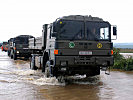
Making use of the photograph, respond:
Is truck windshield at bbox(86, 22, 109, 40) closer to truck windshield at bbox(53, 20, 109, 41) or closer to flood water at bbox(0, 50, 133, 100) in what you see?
truck windshield at bbox(53, 20, 109, 41)

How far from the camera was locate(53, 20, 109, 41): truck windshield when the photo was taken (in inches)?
370

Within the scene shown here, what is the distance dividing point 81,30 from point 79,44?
601mm

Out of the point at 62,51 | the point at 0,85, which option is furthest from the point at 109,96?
the point at 0,85

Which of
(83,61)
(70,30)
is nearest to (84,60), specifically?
(83,61)

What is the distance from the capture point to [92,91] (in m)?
8.65

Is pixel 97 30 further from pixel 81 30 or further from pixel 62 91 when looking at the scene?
pixel 62 91

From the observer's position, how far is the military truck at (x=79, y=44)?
9328mm

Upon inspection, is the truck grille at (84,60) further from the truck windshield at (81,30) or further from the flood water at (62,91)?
the flood water at (62,91)

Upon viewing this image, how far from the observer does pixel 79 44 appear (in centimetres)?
948

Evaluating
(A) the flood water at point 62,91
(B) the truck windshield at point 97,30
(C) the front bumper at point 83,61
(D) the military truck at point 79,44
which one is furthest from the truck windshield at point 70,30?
(A) the flood water at point 62,91

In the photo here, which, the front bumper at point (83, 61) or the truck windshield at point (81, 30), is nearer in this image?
the front bumper at point (83, 61)

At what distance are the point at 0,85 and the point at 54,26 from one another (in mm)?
3271

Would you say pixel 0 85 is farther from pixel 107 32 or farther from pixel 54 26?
pixel 107 32

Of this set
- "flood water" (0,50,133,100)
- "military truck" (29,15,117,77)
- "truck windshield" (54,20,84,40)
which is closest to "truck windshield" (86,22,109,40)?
"military truck" (29,15,117,77)
